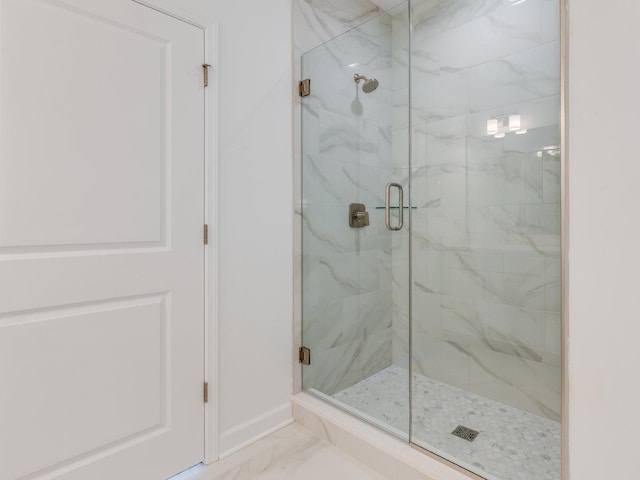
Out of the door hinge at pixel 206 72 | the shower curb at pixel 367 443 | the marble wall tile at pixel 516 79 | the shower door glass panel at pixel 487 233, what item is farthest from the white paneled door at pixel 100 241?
the marble wall tile at pixel 516 79

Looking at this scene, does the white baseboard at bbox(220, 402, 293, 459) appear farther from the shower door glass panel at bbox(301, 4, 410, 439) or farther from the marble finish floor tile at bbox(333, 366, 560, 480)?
the marble finish floor tile at bbox(333, 366, 560, 480)

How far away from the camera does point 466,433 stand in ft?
5.65

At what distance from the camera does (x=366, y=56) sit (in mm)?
2168

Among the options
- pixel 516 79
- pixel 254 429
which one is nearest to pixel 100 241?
pixel 254 429

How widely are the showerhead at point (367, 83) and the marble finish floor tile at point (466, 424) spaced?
5.62ft

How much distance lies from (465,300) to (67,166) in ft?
6.85

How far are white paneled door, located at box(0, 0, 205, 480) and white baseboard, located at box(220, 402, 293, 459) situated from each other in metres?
0.13

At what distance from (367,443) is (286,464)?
0.37 m

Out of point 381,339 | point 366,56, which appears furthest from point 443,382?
point 366,56

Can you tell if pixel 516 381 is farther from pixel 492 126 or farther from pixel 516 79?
pixel 516 79

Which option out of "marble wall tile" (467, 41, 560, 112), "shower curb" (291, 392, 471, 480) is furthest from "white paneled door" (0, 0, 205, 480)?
"marble wall tile" (467, 41, 560, 112)

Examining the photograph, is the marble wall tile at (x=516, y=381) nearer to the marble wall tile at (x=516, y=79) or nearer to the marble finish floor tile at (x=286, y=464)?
the marble finish floor tile at (x=286, y=464)

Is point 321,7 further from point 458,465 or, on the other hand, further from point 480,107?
point 458,465

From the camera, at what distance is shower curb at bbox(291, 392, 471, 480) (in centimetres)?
143
